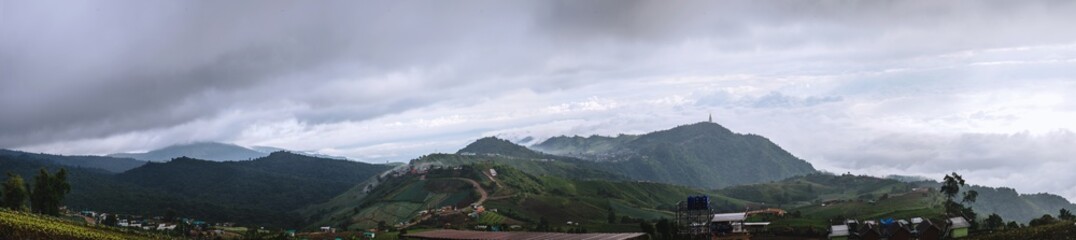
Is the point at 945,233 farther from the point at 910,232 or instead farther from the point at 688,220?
the point at 688,220

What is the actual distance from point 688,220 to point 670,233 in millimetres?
4588

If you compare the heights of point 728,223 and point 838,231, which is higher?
point 728,223

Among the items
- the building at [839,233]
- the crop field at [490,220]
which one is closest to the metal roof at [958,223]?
the building at [839,233]

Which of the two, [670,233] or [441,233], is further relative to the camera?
[441,233]

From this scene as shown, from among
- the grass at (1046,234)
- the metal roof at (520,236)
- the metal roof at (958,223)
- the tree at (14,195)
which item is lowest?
the metal roof at (520,236)

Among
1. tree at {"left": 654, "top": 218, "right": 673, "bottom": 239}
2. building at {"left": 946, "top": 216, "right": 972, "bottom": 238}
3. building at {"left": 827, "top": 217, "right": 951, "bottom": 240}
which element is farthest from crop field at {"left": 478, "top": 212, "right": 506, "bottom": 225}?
building at {"left": 946, "top": 216, "right": 972, "bottom": 238}

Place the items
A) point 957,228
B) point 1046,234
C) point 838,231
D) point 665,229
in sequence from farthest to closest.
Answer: point 665,229
point 838,231
point 957,228
point 1046,234

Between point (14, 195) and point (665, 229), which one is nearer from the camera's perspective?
point (14, 195)

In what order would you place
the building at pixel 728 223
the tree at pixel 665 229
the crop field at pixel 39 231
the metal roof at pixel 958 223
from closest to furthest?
the crop field at pixel 39 231 < the metal roof at pixel 958 223 < the tree at pixel 665 229 < the building at pixel 728 223

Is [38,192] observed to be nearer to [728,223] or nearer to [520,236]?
[520,236]

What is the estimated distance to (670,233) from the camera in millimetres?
121750

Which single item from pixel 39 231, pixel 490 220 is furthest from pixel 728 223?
pixel 39 231

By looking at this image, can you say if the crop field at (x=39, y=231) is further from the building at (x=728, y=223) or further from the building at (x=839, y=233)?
the building at (x=839, y=233)

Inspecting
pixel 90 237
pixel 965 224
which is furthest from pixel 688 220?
pixel 90 237
